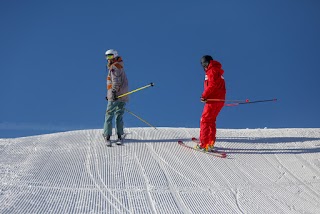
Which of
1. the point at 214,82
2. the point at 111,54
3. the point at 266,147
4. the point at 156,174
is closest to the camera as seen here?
the point at 156,174

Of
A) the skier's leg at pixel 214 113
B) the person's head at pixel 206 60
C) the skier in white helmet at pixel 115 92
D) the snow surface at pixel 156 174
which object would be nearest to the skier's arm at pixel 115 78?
the skier in white helmet at pixel 115 92

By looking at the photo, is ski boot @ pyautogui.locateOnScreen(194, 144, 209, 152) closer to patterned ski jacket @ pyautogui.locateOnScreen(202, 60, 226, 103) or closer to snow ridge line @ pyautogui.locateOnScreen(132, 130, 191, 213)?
snow ridge line @ pyautogui.locateOnScreen(132, 130, 191, 213)

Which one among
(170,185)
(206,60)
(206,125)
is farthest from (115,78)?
(170,185)

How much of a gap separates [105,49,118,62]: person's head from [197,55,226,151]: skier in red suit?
1895 millimetres

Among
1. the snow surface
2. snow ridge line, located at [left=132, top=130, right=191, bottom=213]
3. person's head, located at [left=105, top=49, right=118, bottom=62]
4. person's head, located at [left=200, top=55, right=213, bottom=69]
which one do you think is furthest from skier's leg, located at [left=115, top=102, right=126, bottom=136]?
person's head, located at [left=200, top=55, right=213, bottom=69]

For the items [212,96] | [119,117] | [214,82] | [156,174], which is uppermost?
[214,82]

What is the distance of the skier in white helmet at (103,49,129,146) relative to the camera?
30.3ft

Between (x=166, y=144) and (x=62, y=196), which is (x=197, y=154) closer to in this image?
(x=166, y=144)

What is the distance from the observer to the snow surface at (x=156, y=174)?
6.57m

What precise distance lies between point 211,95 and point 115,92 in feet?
6.91

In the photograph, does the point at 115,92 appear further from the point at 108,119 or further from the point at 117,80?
the point at 108,119

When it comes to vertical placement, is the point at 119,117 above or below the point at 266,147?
above

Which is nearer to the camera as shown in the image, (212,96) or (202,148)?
(212,96)

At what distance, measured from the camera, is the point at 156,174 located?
7.92m
